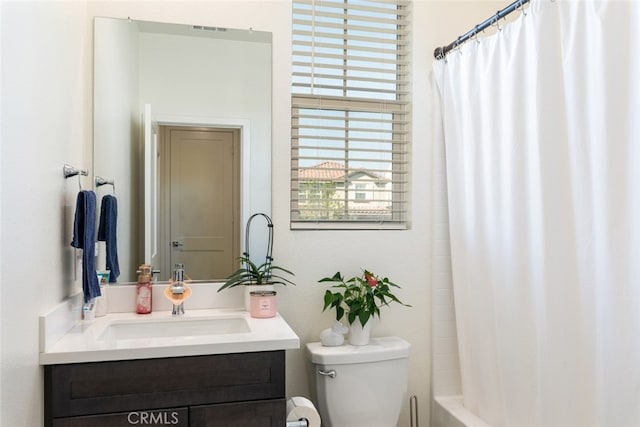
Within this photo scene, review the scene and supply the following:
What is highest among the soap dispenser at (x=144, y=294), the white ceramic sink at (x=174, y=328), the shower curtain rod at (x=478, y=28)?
the shower curtain rod at (x=478, y=28)

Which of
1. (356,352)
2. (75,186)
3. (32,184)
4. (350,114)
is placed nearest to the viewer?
(32,184)

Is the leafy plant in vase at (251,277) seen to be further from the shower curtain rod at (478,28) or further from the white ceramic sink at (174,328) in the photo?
the shower curtain rod at (478,28)

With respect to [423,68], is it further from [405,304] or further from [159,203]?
[159,203]

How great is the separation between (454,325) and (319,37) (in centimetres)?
151

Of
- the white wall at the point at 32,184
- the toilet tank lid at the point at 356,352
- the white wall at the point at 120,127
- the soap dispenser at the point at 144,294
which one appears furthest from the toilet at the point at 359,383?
the white wall at the point at 32,184

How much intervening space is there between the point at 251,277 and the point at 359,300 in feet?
1.55

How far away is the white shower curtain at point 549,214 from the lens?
1.35m

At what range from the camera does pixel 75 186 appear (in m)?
1.77

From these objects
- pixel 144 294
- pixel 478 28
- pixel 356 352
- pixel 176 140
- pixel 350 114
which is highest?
pixel 478 28

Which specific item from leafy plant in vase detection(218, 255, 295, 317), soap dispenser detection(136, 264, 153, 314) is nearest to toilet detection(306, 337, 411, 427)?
leafy plant in vase detection(218, 255, 295, 317)

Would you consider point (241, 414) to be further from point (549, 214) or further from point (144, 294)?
point (549, 214)

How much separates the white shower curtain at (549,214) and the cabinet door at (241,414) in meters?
0.91

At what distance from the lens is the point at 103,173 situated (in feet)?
6.39

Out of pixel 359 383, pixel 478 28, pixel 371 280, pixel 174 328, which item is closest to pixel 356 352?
pixel 359 383
